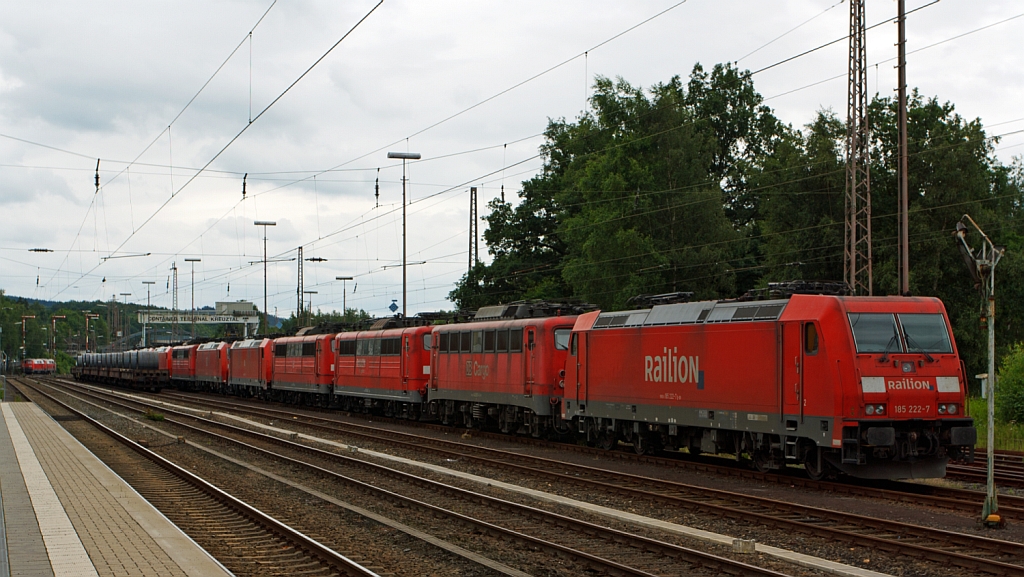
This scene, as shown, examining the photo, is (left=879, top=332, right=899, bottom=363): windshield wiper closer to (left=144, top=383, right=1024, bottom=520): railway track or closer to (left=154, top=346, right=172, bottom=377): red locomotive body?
(left=144, top=383, right=1024, bottom=520): railway track

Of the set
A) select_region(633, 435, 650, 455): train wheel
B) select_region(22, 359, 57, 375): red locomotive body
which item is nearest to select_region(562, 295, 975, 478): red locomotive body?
select_region(633, 435, 650, 455): train wheel

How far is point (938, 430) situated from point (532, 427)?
1412 centimetres

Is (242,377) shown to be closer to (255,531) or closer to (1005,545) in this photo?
(255,531)

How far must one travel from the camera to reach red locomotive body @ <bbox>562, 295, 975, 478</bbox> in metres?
17.2

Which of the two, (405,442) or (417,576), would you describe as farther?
(405,442)

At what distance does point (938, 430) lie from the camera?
17438 mm

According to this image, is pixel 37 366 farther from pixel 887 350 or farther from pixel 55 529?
pixel 887 350

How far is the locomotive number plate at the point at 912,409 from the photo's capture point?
56.5ft

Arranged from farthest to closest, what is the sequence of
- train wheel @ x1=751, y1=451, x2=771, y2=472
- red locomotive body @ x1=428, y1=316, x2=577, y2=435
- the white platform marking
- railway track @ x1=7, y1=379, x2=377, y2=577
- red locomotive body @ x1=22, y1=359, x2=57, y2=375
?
red locomotive body @ x1=22, y1=359, x2=57, y2=375, red locomotive body @ x1=428, y1=316, x2=577, y2=435, train wheel @ x1=751, y1=451, x2=771, y2=472, railway track @ x1=7, y1=379, x2=377, y2=577, the white platform marking

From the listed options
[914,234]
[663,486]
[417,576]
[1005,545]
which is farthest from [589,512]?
[914,234]

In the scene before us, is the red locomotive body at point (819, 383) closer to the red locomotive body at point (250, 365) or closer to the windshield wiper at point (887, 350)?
the windshield wiper at point (887, 350)

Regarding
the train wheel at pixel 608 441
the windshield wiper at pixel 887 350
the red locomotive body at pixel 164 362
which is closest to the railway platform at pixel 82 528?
the windshield wiper at pixel 887 350

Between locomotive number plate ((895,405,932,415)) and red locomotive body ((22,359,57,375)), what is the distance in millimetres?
154170

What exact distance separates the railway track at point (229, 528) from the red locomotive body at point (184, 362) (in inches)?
2091
